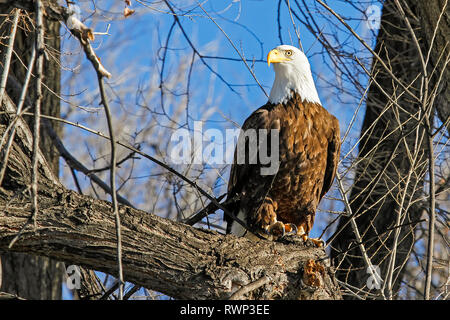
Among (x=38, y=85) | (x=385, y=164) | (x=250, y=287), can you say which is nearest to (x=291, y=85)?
(x=385, y=164)

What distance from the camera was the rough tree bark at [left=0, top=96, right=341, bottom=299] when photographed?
3.32m

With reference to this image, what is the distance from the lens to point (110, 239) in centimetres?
332

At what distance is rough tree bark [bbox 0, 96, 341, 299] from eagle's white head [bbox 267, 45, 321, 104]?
186 centimetres

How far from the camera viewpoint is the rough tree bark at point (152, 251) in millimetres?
3318

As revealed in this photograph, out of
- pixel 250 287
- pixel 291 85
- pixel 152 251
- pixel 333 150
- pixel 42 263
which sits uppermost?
pixel 291 85

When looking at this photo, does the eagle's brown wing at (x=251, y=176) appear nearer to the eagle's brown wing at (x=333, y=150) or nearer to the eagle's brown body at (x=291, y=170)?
the eagle's brown body at (x=291, y=170)

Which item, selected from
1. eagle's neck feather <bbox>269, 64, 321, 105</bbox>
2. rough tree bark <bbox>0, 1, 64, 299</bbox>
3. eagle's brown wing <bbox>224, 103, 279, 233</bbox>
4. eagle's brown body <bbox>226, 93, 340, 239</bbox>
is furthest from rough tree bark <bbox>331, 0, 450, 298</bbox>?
rough tree bark <bbox>0, 1, 64, 299</bbox>

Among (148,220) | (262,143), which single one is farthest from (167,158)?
(148,220)

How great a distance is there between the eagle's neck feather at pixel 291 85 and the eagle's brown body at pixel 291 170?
0.06 meters

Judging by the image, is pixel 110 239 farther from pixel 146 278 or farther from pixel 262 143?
pixel 262 143

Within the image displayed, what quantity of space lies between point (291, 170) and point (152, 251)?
1692mm

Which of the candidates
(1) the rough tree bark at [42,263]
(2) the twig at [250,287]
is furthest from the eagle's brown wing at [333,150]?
(1) the rough tree bark at [42,263]

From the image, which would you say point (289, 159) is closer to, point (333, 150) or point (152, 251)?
point (333, 150)

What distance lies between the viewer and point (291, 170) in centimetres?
474
